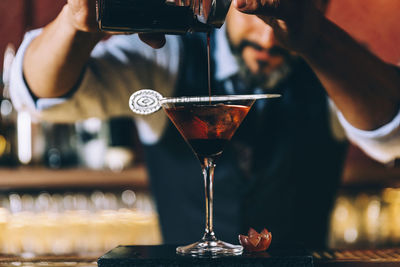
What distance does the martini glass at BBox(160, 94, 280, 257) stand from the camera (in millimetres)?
1018

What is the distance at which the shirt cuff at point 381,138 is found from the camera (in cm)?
164

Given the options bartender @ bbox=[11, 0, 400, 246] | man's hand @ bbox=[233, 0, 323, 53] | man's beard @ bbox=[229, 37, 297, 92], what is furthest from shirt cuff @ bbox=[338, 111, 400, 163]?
man's hand @ bbox=[233, 0, 323, 53]

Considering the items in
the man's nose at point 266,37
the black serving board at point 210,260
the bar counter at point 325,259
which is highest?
the man's nose at point 266,37

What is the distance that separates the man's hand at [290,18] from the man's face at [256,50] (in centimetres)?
48

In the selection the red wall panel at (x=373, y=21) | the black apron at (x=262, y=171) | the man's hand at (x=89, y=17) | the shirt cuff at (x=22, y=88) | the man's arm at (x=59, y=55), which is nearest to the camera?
the man's hand at (x=89, y=17)

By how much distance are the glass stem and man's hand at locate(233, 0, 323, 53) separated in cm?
32

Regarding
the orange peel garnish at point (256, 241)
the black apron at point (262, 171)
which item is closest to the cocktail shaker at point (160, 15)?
the orange peel garnish at point (256, 241)

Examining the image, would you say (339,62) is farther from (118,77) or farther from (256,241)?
(118,77)

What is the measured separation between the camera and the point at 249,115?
196cm

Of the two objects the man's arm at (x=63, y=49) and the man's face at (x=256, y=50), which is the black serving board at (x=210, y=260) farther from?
the man's face at (x=256, y=50)

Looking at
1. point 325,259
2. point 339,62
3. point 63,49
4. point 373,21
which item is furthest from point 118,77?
point 373,21

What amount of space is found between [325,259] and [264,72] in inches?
34.7

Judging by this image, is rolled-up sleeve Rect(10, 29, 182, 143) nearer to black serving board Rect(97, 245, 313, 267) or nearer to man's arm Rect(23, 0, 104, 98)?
man's arm Rect(23, 0, 104, 98)

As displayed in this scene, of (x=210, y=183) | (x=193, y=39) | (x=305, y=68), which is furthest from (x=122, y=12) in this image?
(x=305, y=68)
